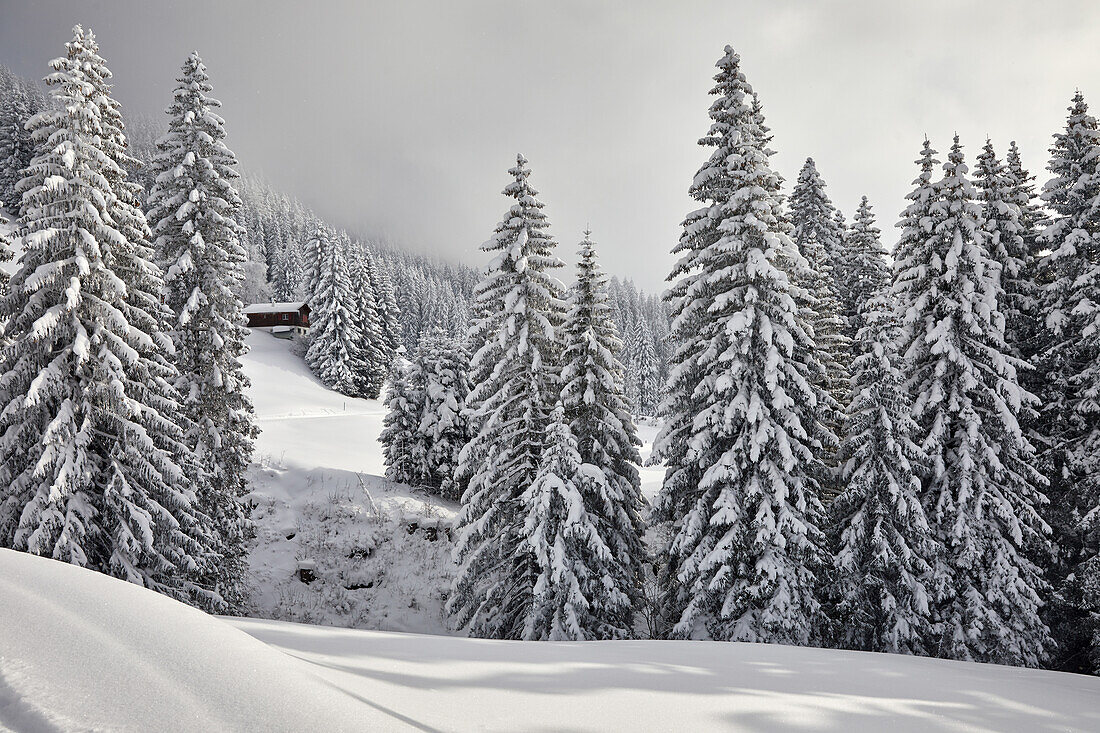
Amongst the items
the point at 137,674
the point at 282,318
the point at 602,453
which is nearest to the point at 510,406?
the point at 602,453

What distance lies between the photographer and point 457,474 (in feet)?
59.4

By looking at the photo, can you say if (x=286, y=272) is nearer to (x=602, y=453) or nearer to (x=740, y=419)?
(x=602, y=453)

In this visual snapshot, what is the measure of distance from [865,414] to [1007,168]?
1106 centimetres

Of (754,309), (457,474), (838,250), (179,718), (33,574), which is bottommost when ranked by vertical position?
(179,718)

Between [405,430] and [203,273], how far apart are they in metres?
14.4

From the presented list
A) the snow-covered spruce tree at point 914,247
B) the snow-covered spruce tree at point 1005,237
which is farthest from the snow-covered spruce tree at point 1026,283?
the snow-covered spruce tree at point 914,247

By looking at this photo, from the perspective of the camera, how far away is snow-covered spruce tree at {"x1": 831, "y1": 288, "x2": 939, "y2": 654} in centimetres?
1538

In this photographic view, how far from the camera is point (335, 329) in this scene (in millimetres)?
55688

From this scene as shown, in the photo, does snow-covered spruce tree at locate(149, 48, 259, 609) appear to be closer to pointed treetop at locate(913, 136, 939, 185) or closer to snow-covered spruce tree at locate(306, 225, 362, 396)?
pointed treetop at locate(913, 136, 939, 185)

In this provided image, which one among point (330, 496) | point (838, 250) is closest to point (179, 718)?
point (330, 496)

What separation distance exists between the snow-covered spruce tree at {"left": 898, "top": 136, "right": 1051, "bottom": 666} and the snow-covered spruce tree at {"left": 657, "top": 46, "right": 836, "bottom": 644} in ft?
14.3

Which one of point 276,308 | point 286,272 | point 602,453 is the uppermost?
point 286,272

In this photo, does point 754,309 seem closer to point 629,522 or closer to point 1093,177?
point 629,522

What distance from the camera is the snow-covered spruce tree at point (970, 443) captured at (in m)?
15.9
